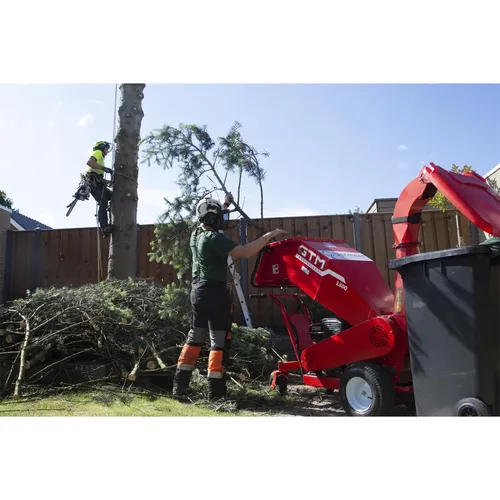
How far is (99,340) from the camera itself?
515cm

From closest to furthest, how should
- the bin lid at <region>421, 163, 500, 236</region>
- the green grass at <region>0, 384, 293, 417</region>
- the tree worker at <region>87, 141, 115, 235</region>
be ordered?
the bin lid at <region>421, 163, 500, 236</region>, the green grass at <region>0, 384, 293, 417</region>, the tree worker at <region>87, 141, 115, 235</region>

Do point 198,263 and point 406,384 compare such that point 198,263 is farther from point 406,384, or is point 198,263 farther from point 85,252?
point 85,252

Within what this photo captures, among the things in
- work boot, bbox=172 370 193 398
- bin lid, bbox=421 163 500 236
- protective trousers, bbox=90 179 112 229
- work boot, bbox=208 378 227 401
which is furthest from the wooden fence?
bin lid, bbox=421 163 500 236

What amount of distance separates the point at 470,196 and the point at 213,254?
235 cm

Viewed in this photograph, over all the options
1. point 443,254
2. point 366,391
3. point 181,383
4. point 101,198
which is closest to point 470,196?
point 443,254

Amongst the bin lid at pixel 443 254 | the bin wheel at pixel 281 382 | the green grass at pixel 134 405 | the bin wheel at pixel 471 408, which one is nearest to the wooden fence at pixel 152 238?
the bin wheel at pixel 281 382

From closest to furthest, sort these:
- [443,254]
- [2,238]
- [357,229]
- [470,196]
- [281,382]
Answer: [443,254] → [470,196] → [281,382] → [357,229] → [2,238]

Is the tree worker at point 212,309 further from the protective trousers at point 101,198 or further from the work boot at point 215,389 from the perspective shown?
the protective trousers at point 101,198

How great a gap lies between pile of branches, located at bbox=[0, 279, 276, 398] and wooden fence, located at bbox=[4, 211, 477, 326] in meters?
2.28

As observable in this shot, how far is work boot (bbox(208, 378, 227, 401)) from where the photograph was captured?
13.9ft

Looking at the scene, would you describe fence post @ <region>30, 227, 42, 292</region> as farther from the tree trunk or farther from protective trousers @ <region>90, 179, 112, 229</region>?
the tree trunk

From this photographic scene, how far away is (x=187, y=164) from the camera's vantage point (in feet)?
22.5

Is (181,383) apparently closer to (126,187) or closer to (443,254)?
(443,254)

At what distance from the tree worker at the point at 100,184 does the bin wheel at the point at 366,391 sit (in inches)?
182
